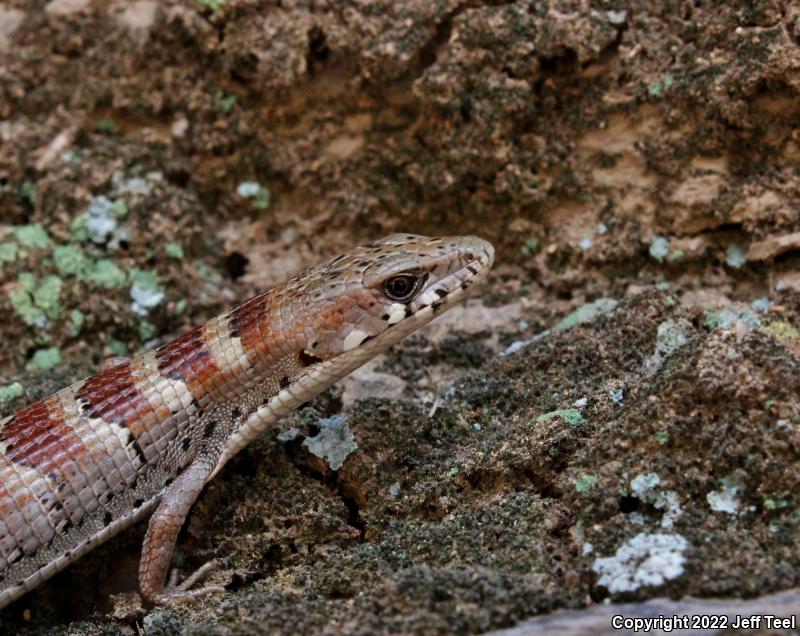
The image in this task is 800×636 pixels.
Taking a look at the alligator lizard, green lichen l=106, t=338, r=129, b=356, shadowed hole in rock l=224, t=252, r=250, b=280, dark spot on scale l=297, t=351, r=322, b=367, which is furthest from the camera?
shadowed hole in rock l=224, t=252, r=250, b=280

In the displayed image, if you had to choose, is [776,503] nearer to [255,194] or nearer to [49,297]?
[255,194]

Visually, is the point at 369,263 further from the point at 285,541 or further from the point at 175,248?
the point at 175,248

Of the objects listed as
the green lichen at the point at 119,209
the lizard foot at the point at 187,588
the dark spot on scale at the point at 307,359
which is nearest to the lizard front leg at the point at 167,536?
the lizard foot at the point at 187,588

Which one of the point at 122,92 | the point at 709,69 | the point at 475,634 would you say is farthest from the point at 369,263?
the point at 122,92

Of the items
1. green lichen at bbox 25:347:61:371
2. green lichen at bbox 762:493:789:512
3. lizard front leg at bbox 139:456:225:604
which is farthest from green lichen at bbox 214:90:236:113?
green lichen at bbox 762:493:789:512

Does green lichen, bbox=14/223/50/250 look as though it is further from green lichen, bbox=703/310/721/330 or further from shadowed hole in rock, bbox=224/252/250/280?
green lichen, bbox=703/310/721/330

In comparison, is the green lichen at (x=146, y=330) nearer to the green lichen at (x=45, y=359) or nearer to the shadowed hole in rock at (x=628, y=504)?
the green lichen at (x=45, y=359)

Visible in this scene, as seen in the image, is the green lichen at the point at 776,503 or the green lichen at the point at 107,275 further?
the green lichen at the point at 107,275
